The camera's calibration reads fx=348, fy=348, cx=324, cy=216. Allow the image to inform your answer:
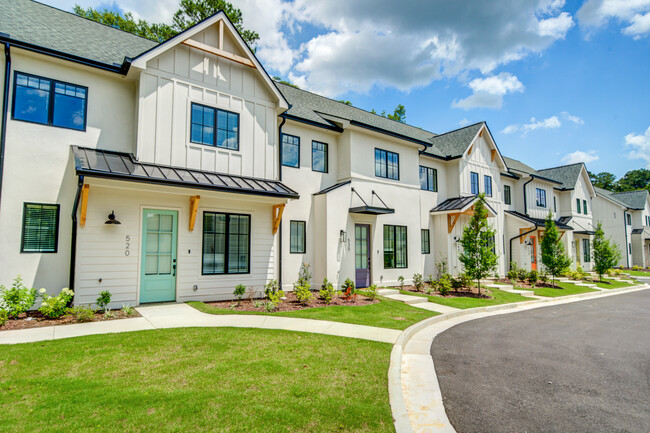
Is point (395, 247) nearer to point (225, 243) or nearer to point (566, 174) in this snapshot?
point (225, 243)

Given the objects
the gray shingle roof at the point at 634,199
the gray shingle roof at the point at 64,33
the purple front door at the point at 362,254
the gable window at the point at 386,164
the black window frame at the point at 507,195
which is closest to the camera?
the gray shingle roof at the point at 64,33

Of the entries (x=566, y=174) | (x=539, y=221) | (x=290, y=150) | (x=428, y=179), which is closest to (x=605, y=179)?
(x=566, y=174)

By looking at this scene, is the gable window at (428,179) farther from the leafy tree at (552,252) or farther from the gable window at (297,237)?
the gable window at (297,237)

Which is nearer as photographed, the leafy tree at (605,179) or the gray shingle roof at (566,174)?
the gray shingle roof at (566,174)

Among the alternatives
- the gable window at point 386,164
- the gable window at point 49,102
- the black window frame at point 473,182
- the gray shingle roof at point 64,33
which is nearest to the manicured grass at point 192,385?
the gable window at point 49,102

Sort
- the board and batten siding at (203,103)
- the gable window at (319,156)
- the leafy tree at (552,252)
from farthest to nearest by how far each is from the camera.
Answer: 1. the leafy tree at (552,252)
2. the gable window at (319,156)
3. the board and batten siding at (203,103)

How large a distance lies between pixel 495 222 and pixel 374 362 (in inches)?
757

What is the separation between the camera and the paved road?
4199 millimetres

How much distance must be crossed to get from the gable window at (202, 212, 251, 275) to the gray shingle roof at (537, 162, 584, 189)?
28.9 meters

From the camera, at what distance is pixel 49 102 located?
9.16m

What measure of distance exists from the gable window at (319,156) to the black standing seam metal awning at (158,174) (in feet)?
10.8

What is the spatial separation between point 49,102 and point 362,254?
1165cm

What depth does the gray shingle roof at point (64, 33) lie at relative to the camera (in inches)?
367

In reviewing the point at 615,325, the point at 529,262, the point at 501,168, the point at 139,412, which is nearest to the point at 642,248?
the point at 529,262
